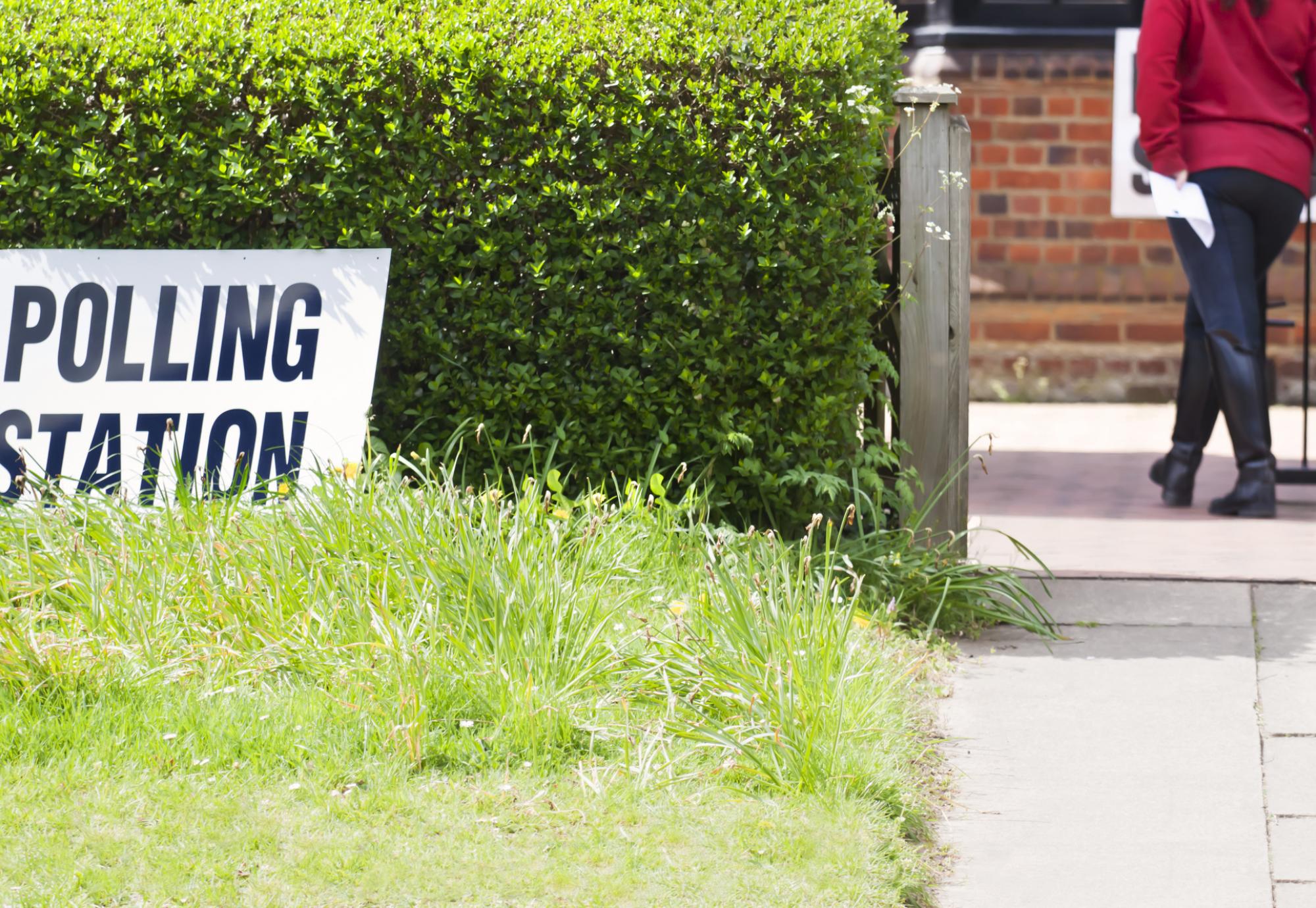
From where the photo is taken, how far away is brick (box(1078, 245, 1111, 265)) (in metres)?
9.37

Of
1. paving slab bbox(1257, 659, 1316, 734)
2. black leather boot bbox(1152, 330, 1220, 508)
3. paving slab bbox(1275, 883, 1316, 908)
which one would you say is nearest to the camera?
paving slab bbox(1275, 883, 1316, 908)

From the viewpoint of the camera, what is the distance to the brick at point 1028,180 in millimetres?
9352

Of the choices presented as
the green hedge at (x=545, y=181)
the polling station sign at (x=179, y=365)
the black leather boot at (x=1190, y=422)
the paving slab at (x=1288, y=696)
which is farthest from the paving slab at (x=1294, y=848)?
the black leather boot at (x=1190, y=422)

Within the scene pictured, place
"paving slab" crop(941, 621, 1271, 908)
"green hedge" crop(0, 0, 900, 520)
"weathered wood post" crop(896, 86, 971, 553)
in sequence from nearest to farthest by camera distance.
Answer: "paving slab" crop(941, 621, 1271, 908), "green hedge" crop(0, 0, 900, 520), "weathered wood post" crop(896, 86, 971, 553)

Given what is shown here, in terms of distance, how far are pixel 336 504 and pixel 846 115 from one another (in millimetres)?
1681

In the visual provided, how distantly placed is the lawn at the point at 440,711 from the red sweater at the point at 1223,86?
2462mm

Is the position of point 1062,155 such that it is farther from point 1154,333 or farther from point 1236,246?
point 1236,246

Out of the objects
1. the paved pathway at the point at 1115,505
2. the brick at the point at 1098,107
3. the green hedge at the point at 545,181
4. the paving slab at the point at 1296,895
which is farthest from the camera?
the brick at the point at 1098,107

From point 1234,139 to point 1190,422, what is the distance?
1.08 m

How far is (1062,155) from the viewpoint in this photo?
931 centimetres

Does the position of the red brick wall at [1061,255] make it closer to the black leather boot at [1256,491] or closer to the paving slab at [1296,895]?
the black leather boot at [1256,491]

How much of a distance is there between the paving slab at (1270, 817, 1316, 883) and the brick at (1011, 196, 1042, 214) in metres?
6.41

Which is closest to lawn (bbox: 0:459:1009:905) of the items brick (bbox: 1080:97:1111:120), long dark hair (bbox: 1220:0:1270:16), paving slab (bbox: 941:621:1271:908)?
paving slab (bbox: 941:621:1271:908)

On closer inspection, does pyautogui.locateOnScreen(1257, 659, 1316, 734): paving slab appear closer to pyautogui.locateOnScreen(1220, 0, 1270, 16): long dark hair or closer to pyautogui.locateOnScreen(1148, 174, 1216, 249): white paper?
pyautogui.locateOnScreen(1148, 174, 1216, 249): white paper
